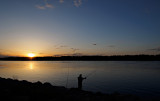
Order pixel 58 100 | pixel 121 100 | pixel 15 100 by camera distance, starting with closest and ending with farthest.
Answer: pixel 15 100 → pixel 58 100 → pixel 121 100

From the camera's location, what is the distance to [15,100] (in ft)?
19.0

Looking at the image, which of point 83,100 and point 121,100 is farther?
point 121,100

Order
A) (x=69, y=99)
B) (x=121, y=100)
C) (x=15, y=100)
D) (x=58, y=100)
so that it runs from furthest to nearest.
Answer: (x=121, y=100)
(x=69, y=99)
(x=58, y=100)
(x=15, y=100)

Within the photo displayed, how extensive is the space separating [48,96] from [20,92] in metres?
1.61

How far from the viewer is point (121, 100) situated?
721 cm

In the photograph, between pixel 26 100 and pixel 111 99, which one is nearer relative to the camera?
pixel 26 100

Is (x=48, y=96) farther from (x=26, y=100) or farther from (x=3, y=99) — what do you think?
(x=3, y=99)

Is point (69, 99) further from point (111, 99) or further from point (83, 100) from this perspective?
point (111, 99)

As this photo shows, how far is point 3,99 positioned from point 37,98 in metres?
1.23

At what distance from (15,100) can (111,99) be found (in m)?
4.01

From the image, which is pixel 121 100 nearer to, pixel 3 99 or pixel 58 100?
pixel 58 100

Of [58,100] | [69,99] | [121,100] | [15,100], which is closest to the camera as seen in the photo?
[15,100]

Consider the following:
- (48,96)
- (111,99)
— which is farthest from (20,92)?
(111,99)

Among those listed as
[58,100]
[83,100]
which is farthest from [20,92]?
[83,100]
